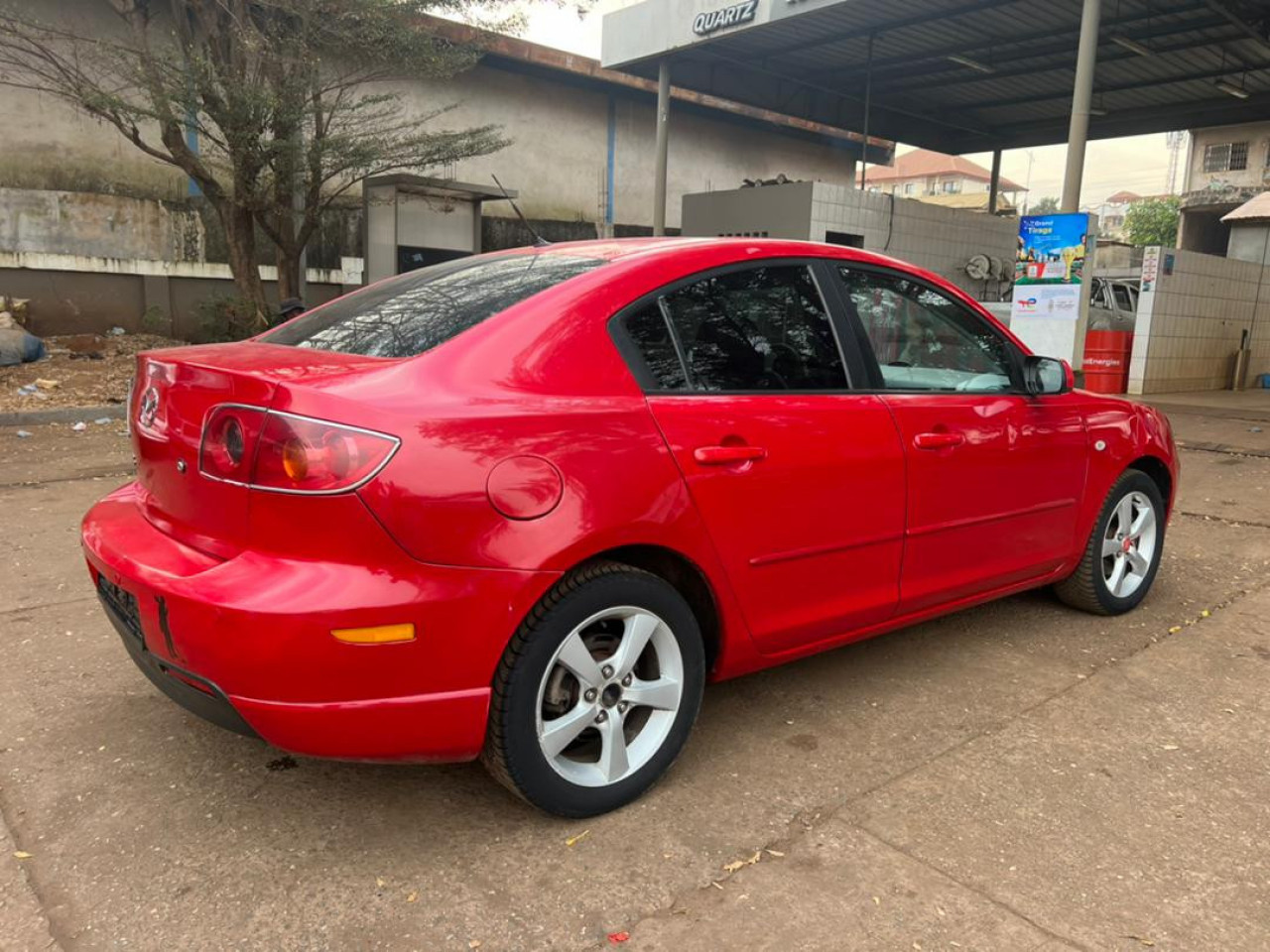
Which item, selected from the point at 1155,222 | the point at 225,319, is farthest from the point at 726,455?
the point at 1155,222

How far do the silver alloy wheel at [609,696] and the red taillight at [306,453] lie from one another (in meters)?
0.66

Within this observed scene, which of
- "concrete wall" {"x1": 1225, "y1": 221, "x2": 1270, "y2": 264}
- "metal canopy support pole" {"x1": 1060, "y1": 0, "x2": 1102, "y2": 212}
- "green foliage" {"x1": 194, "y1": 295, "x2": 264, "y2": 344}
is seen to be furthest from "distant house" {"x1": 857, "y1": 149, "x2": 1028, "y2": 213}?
"green foliage" {"x1": 194, "y1": 295, "x2": 264, "y2": 344}

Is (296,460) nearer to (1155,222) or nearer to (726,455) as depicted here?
(726,455)

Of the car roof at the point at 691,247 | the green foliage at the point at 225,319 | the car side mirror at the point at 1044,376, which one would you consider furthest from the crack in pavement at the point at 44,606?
the green foliage at the point at 225,319

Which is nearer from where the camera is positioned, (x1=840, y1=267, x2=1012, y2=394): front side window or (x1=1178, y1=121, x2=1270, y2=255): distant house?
(x1=840, y1=267, x2=1012, y2=394): front side window

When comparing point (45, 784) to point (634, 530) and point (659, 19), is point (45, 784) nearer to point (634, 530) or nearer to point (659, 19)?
point (634, 530)

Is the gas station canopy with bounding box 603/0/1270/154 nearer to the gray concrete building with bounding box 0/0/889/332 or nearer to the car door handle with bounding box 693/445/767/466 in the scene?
the gray concrete building with bounding box 0/0/889/332

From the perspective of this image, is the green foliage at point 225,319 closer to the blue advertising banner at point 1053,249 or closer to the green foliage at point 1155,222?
the blue advertising banner at point 1053,249

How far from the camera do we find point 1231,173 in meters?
36.2

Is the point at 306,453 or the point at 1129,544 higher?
the point at 306,453

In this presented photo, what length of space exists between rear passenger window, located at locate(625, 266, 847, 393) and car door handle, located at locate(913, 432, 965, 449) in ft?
1.11

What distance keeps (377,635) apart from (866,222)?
45.0 feet

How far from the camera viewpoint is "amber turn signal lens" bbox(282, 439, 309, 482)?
2072 mm

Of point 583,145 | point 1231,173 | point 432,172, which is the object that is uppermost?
point 1231,173
